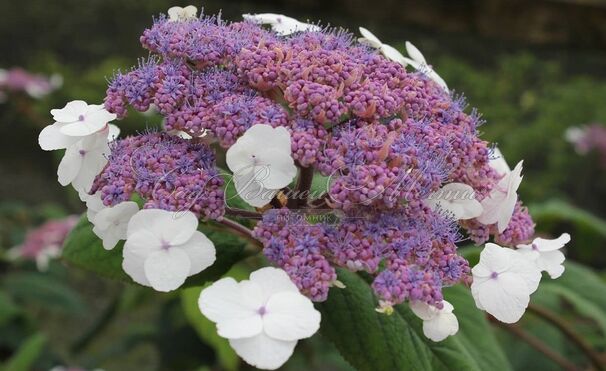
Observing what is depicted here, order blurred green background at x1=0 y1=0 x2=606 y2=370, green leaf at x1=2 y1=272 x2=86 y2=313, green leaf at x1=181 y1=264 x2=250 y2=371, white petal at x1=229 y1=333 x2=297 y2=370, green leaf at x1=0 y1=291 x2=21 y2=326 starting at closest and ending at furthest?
white petal at x1=229 y1=333 x2=297 y2=370, green leaf at x1=181 y1=264 x2=250 y2=371, green leaf at x1=0 y1=291 x2=21 y2=326, green leaf at x1=2 y1=272 x2=86 y2=313, blurred green background at x1=0 y1=0 x2=606 y2=370

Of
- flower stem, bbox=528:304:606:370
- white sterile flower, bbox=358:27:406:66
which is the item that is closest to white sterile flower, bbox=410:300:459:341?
white sterile flower, bbox=358:27:406:66

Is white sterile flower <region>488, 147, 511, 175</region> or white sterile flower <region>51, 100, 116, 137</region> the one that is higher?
white sterile flower <region>488, 147, 511, 175</region>

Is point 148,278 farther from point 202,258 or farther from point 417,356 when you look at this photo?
point 417,356

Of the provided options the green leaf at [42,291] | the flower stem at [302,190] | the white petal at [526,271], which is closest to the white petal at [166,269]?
the flower stem at [302,190]

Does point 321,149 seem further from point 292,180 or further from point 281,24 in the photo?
point 281,24

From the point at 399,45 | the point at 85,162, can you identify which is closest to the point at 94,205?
the point at 85,162

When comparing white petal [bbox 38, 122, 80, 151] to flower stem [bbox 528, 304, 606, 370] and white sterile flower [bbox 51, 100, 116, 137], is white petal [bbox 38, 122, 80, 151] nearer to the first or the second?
white sterile flower [bbox 51, 100, 116, 137]

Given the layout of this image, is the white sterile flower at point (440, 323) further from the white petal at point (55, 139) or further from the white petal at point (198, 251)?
the white petal at point (55, 139)
